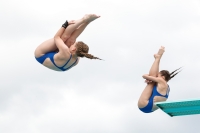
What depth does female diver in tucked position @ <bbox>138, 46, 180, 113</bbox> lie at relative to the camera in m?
17.0

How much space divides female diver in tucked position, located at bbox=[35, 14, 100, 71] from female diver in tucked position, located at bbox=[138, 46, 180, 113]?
8.33 ft

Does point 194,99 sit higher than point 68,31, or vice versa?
point 68,31

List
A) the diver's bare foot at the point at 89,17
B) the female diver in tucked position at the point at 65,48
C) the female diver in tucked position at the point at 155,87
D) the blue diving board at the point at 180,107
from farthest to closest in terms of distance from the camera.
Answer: the female diver in tucked position at the point at 155,87, the female diver in tucked position at the point at 65,48, the diver's bare foot at the point at 89,17, the blue diving board at the point at 180,107

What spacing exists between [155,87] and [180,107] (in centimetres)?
284

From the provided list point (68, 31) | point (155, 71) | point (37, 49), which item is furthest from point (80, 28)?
point (155, 71)

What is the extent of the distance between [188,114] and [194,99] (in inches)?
64.4

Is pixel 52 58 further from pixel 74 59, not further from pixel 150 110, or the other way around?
pixel 150 110

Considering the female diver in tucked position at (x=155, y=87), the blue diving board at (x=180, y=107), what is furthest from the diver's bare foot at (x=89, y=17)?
the blue diving board at (x=180, y=107)

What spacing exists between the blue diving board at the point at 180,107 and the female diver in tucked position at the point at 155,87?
1.63m

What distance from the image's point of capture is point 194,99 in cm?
1373

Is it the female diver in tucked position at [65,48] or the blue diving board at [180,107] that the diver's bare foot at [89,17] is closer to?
the female diver in tucked position at [65,48]

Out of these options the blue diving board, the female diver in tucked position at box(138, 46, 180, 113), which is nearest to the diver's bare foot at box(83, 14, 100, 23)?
the female diver in tucked position at box(138, 46, 180, 113)

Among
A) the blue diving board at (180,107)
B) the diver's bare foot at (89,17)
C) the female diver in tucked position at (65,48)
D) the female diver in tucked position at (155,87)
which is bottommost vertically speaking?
the blue diving board at (180,107)

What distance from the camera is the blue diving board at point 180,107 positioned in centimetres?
1403
